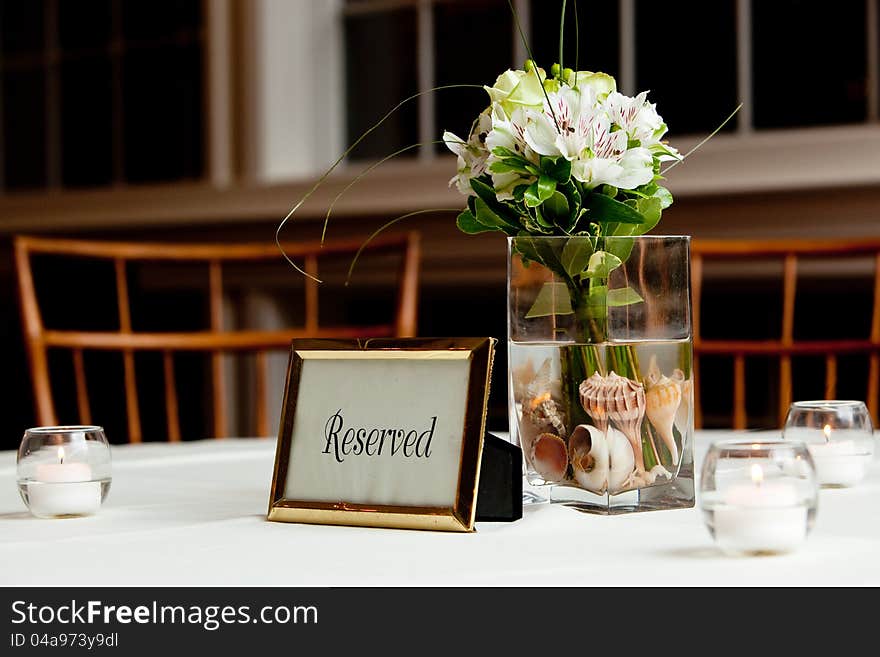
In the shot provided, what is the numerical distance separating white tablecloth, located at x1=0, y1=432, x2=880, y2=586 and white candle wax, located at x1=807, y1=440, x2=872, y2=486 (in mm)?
33

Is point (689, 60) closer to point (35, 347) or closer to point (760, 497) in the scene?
point (35, 347)

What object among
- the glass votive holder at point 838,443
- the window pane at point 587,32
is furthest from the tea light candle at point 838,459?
the window pane at point 587,32

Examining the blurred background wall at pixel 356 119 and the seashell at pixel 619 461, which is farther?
the blurred background wall at pixel 356 119

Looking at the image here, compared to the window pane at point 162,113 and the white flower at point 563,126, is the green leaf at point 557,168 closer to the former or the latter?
the white flower at point 563,126

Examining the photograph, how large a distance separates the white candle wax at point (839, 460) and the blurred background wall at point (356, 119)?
1.18 m

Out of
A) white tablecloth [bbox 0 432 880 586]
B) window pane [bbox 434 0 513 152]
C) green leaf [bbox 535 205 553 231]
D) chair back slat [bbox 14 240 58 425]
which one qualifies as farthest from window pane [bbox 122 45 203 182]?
green leaf [bbox 535 205 553 231]

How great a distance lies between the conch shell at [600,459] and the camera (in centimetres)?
66

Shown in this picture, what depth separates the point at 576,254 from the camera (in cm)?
66

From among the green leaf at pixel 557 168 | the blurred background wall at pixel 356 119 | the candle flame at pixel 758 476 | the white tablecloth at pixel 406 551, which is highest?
the blurred background wall at pixel 356 119

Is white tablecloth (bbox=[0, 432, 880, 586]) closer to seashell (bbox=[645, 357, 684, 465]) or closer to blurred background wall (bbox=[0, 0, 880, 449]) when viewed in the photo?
seashell (bbox=[645, 357, 684, 465])

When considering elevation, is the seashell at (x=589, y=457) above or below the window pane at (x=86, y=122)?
below

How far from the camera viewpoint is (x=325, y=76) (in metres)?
2.51

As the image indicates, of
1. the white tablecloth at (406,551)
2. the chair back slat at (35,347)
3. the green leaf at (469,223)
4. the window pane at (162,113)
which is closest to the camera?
the white tablecloth at (406,551)

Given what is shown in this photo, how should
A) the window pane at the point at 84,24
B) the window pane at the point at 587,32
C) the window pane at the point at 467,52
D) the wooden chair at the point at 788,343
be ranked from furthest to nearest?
the window pane at the point at 84,24 < the window pane at the point at 467,52 < the window pane at the point at 587,32 < the wooden chair at the point at 788,343
